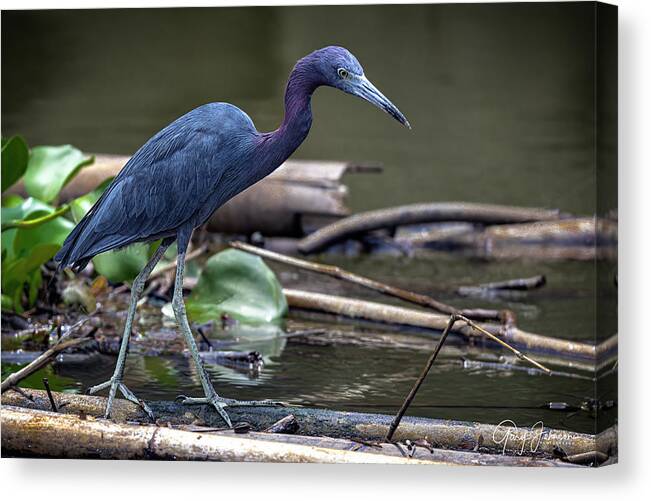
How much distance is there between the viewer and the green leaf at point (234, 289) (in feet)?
18.5

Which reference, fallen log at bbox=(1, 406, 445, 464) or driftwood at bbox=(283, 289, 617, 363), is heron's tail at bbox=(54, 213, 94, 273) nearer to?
fallen log at bbox=(1, 406, 445, 464)

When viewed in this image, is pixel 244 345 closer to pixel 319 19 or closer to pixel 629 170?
pixel 319 19

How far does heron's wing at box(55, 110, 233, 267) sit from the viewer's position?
4352 mm

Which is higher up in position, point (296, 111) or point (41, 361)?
point (296, 111)

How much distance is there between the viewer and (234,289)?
18.6 feet

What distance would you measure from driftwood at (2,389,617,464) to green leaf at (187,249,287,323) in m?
1.19

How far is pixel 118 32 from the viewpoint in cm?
525

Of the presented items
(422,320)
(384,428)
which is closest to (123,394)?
(384,428)

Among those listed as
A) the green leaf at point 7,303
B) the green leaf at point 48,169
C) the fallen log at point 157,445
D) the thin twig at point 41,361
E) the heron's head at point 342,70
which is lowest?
the fallen log at point 157,445

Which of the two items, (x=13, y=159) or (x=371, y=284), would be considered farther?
(x=371, y=284)

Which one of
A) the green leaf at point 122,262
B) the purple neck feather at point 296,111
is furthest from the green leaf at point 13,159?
the purple neck feather at point 296,111

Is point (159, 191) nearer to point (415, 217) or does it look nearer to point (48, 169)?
point (48, 169)

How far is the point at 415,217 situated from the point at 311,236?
58cm

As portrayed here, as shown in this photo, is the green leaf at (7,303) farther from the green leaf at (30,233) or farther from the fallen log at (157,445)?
the fallen log at (157,445)
